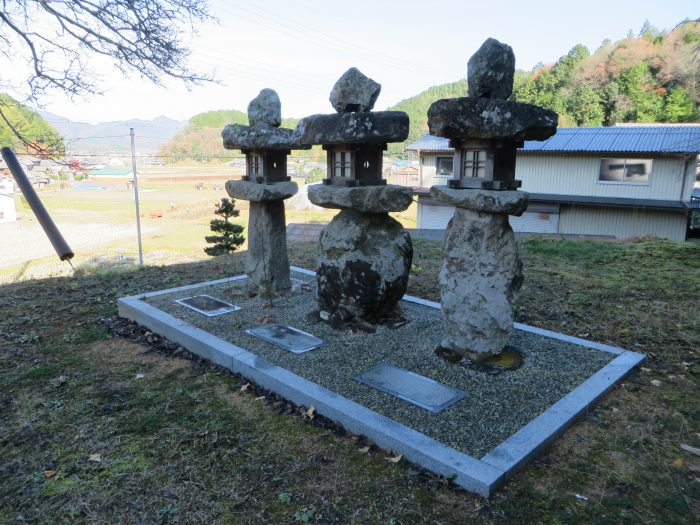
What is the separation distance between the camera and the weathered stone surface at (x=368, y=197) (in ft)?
18.7

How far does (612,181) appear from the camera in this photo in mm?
19188

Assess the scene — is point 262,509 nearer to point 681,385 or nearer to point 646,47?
point 681,385

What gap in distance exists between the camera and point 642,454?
3.81 meters

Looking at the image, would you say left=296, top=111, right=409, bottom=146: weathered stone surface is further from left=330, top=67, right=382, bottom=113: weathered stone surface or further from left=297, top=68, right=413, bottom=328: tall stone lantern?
left=330, top=67, right=382, bottom=113: weathered stone surface

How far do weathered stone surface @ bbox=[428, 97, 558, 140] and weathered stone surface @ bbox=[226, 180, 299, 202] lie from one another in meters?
2.79

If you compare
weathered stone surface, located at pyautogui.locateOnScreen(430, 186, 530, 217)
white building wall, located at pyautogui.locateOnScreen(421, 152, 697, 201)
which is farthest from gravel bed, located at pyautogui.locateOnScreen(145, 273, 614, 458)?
white building wall, located at pyautogui.locateOnScreen(421, 152, 697, 201)

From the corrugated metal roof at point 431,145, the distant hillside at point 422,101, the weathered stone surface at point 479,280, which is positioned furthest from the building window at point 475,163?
the distant hillside at point 422,101

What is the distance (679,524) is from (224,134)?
665cm

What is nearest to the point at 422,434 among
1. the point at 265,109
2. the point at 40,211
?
the point at 40,211

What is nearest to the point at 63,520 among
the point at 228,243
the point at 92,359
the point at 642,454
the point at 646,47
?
the point at 92,359

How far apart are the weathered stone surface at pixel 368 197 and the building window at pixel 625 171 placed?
16.5 m

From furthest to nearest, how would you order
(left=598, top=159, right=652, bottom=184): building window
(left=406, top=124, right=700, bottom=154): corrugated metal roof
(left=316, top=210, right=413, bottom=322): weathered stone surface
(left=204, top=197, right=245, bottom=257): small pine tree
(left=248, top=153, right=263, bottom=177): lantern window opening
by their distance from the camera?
(left=598, top=159, right=652, bottom=184): building window < (left=406, top=124, right=700, bottom=154): corrugated metal roof < (left=204, top=197, right=245, bottom=257): small pine tree < (left=248, top=153, right=263, bottom=177): lantern window opening < (left=316, top=210, right=413, bottom=322): weathered stone surface

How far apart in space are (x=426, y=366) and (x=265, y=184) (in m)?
3.54

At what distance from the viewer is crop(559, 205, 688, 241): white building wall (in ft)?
61.0
